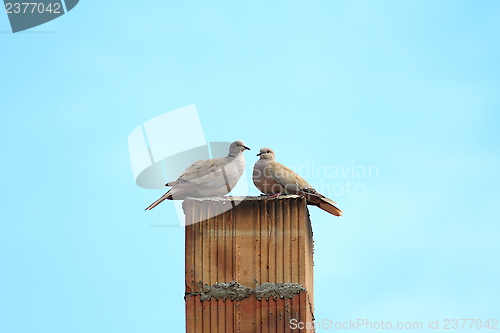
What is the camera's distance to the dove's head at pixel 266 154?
12.1m

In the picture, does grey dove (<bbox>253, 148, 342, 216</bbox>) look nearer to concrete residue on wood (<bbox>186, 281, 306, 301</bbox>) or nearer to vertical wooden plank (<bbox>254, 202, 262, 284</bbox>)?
vertical wooden plank (<bbox>254, 202, 262, 284</bbox>)

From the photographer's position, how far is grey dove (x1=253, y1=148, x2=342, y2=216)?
11.5 meters

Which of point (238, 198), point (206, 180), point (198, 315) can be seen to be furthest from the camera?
point (206, 180)

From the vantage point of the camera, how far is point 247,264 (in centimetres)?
1043

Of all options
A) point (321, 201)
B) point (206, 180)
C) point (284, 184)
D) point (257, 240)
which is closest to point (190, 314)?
point (257, 240)

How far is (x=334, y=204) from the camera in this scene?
11.7m

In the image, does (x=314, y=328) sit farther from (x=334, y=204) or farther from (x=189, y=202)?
(x=189, y=202)

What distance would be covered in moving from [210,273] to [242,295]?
0.61 m

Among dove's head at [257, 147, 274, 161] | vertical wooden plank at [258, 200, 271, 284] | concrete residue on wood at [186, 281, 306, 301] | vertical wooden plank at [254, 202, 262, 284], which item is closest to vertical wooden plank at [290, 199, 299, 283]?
concrete residue on wood at [186, 281, 306, 301]

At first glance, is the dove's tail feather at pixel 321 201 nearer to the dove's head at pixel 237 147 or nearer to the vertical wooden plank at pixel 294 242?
the vertical wooden plank at pixel 294 242

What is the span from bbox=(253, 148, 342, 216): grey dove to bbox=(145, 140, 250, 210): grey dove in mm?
411

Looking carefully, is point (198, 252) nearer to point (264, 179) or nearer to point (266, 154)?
point (264, 179)

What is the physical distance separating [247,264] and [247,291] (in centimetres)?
42

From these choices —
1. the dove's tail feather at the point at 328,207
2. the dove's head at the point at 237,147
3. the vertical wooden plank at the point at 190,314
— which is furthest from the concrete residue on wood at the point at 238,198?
the vertical wooden plank at the point at 190,314
